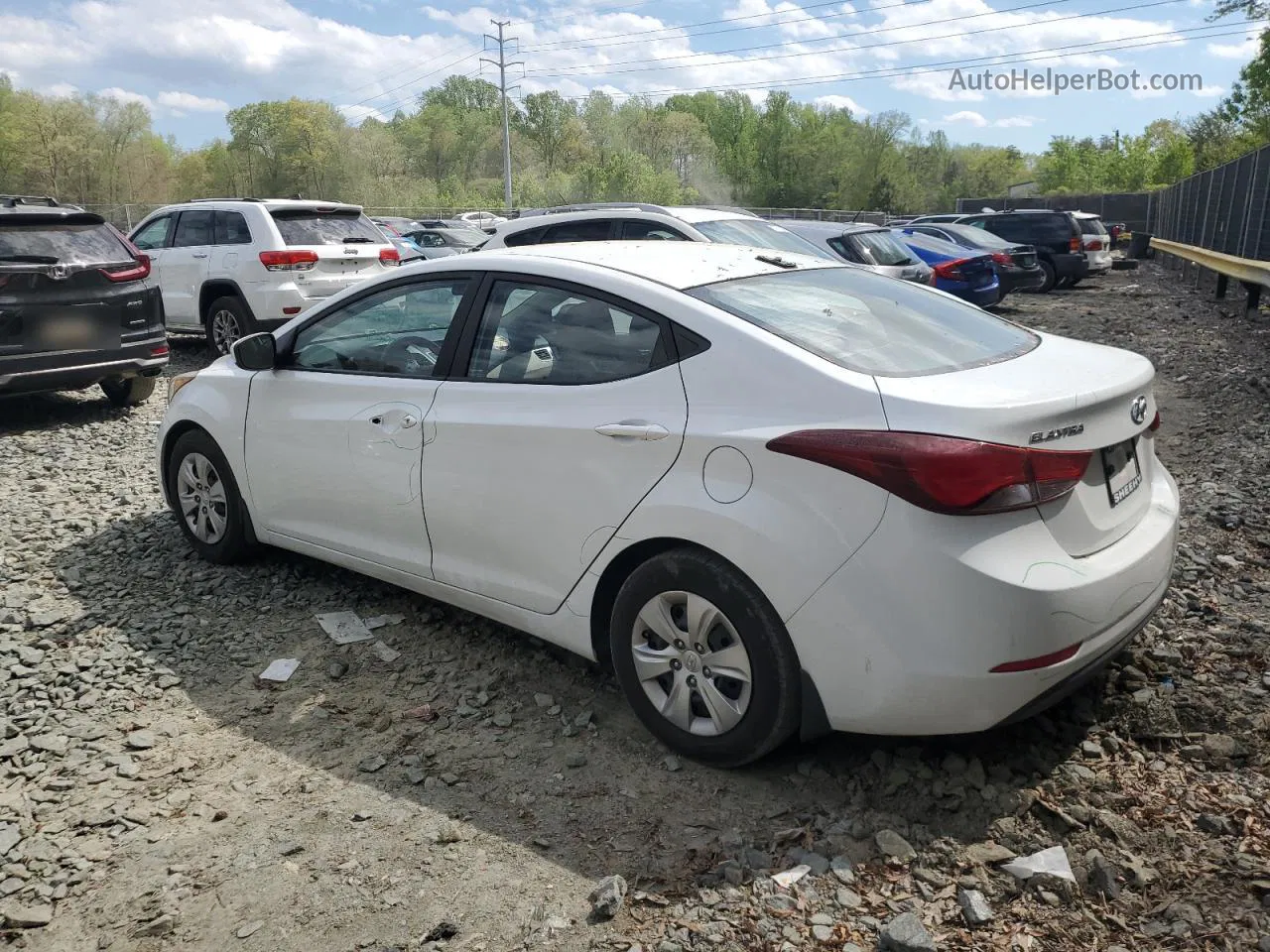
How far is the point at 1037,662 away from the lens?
283 cm

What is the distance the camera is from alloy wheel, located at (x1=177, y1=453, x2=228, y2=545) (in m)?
5.15

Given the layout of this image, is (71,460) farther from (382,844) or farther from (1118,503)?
(1118,503)

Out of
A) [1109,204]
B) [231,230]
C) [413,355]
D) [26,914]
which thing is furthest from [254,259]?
[1109,204]

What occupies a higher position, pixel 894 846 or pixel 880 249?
pixel 880 249

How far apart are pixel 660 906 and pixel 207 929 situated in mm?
1199

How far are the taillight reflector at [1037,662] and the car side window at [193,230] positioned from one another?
10886 mm

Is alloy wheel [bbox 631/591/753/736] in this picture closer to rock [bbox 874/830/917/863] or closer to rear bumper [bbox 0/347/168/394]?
rock [bbox 874/830/917/863]

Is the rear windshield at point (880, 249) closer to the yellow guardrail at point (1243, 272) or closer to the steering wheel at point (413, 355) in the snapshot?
the yellow guardrail at point (1243, 272)

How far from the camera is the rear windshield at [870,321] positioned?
321 cm

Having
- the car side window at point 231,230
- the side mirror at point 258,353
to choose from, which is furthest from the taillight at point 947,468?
the car side window at point 231,230

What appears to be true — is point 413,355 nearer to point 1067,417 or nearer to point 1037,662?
point 1067,417

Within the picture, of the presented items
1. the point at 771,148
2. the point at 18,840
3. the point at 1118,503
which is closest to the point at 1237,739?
the point at 1118,503

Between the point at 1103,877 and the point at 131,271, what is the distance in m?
8.57

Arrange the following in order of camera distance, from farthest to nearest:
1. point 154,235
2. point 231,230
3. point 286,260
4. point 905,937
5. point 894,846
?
point 154,235, point 231,230, point 286,260, point 894,846, point 905,937
